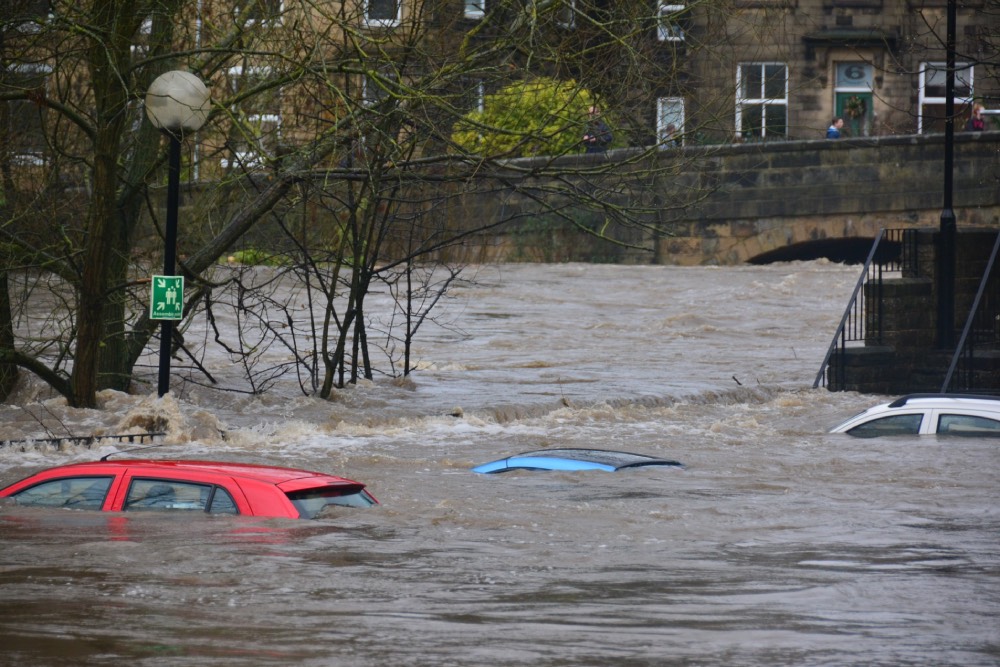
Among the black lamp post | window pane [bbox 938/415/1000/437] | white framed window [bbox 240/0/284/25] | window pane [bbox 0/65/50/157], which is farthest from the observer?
the black lamp post

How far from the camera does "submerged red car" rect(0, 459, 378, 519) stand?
376 inches

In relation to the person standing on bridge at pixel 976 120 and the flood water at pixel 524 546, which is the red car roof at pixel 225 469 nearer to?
the flood water at pixel 524 546

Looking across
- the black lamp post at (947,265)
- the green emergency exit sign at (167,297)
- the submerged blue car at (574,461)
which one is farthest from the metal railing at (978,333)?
the green emergency exit sign at (167,297)

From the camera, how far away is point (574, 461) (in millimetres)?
12766

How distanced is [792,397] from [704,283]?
15.8 metres

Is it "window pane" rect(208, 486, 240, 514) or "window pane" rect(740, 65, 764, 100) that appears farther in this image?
"window pane" rect(740, 65, 764, 100)

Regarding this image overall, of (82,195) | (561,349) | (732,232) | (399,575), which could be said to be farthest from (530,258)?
(399,575)

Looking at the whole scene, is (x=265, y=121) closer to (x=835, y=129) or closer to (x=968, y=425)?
(x=968, y=425)

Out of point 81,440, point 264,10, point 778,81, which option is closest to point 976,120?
A: point 778,81

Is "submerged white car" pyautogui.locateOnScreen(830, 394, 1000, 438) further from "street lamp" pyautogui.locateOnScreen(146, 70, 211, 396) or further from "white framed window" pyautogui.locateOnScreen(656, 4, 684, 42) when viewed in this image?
"street lamp" pyautogui.locateOnScreen(146, 70, 211, 396)

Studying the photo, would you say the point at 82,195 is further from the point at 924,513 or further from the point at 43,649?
the point at 43,649

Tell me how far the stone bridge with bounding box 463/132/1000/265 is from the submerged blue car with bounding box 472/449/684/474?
2293cm

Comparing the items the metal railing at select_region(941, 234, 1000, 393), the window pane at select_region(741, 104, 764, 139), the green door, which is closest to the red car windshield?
the window pane at select_region(741, 104, 764, 139)

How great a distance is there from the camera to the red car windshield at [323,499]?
31.7 feet
